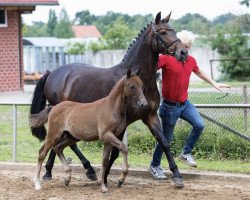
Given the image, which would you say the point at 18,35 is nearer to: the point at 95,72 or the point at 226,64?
the point at 226,64

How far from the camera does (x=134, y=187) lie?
8.99 meters

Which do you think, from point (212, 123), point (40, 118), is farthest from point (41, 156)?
point (212, 123)

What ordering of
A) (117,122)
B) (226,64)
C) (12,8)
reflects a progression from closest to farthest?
(117,122) < (12,8) < (226,64)

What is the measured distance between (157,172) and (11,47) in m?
15.8

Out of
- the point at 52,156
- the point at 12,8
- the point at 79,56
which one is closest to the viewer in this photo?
the point at 52,156

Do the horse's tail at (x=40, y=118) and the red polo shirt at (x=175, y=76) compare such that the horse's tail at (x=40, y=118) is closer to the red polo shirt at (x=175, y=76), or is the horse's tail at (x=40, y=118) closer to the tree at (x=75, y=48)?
the red polo shirt at (x=175, y=76)

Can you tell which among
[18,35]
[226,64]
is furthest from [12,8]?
[226,64]

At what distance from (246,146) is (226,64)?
21.4 meters

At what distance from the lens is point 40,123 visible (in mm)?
9547

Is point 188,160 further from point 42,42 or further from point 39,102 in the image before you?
point 42,42

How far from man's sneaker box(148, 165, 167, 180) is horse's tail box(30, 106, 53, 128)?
1.69 m

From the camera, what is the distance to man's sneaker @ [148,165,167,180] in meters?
9.59

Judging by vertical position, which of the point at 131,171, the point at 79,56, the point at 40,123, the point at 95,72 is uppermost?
the point at 95,72

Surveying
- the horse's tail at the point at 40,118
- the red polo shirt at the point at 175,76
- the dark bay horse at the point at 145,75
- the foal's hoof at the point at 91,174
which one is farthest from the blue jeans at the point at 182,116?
the horse's tail at the point at 40,118
